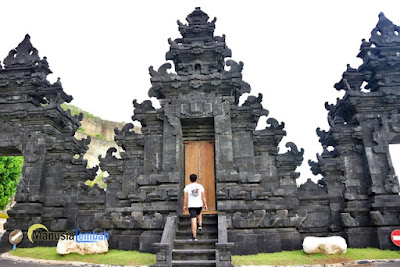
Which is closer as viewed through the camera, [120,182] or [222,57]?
[120,182]

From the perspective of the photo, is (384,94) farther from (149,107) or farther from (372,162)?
(149,107)

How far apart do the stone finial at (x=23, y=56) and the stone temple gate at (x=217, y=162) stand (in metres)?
1.15

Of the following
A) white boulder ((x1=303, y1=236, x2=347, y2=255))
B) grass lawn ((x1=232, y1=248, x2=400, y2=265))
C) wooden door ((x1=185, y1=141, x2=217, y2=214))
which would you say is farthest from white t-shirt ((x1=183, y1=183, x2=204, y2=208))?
white boulder ((x1=303, y1=236, x2=347, y2=255))

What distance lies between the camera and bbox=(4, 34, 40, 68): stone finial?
48.3 feet

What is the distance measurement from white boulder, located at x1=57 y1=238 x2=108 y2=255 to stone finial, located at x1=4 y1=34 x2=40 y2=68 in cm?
995

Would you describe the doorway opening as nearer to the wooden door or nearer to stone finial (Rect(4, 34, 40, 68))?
the wooden door

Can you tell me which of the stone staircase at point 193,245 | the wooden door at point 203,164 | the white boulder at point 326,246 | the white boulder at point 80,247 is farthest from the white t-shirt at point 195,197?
the white boulder at point 326,246

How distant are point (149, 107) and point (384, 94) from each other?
33.1 feet

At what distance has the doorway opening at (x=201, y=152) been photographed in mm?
11609

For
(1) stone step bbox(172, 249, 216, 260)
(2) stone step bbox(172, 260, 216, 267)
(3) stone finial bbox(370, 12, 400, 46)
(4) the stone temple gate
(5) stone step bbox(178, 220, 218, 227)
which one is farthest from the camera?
(3) stone finial bbox(370, 12, 400, 46)

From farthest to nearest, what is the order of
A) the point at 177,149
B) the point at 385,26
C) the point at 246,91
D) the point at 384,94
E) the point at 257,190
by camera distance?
the point at 385,26 < the point at 246,91 < the point at 384,94 < the point at 177,149 < the point at 257,190

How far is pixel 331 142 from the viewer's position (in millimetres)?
12539

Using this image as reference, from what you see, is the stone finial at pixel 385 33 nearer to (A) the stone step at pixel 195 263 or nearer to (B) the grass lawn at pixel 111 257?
(A) the stone step at pixel 195 263

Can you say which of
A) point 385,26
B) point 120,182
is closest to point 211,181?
point 120,182
